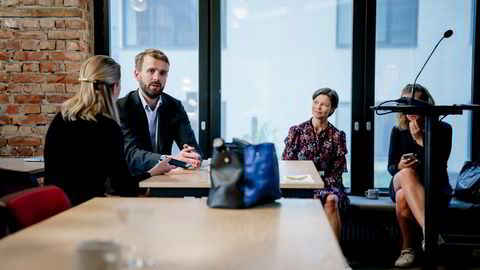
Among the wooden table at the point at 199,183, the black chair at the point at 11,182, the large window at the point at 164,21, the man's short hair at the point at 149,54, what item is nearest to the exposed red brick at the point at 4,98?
the large window at the point at 164,21

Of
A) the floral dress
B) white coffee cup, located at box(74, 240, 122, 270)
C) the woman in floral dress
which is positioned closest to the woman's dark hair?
the woman in floral dress

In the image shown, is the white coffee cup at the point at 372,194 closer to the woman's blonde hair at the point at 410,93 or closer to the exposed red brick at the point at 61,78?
the woman's blonde hair at the point at 410,93

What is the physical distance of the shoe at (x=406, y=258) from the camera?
383 cm

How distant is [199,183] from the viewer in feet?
8.41

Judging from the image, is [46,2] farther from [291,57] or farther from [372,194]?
[372,194]

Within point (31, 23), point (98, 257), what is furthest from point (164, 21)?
point (98, 257)

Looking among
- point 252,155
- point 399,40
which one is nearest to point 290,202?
point 252,155

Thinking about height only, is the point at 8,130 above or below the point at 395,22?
below

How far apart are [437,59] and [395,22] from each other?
17.9 inches

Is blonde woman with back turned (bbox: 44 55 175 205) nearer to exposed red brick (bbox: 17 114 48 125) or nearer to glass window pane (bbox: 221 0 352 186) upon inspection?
exposed red brick (bbox: 17 114 48 125)

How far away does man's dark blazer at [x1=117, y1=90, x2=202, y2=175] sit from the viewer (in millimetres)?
3205

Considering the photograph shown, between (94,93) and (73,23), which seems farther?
(73,23)

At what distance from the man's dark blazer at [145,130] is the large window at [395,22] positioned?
5.68 feet

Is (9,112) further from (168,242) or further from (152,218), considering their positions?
(168,242)
